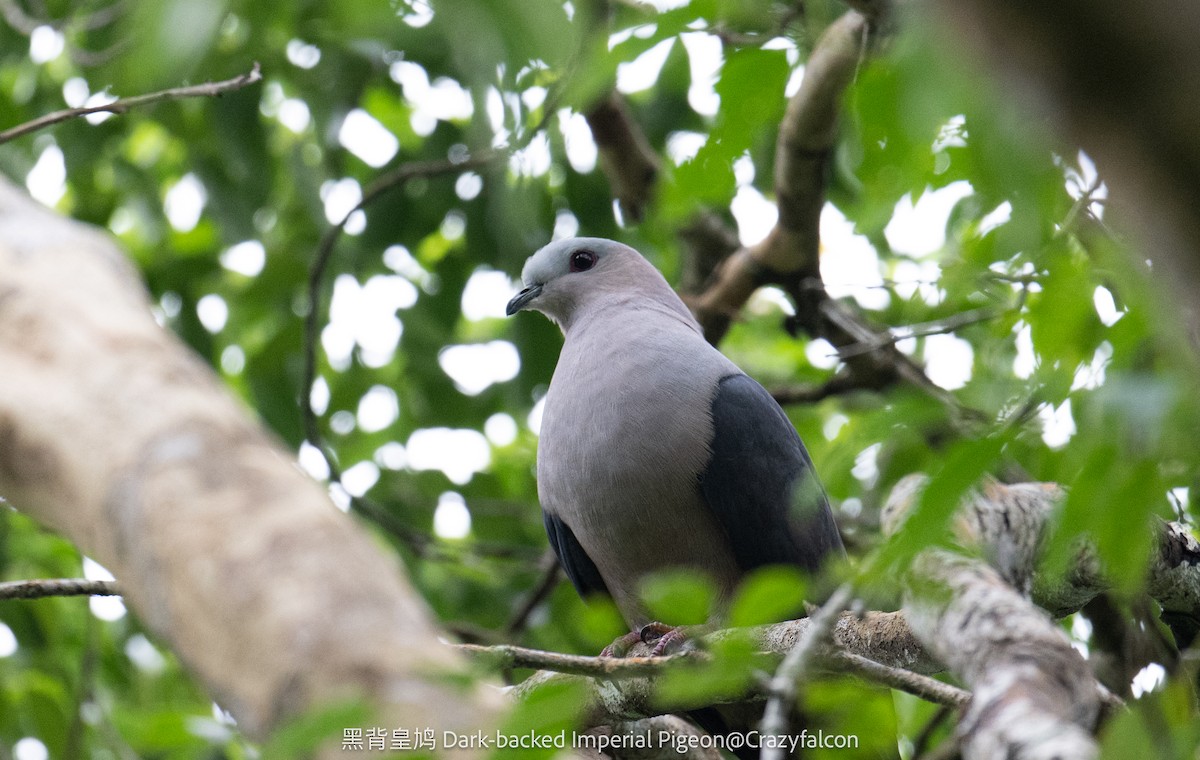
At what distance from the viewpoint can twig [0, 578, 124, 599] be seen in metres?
2.00

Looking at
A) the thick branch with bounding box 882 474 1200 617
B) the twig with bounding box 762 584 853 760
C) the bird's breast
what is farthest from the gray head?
the twig with bounding box 762 584 853 760

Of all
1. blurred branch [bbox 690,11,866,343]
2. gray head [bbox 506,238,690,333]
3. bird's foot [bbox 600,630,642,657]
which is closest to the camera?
bird's foot [bbox 600,630,642,657]

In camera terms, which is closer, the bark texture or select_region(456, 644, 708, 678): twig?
the bark texture

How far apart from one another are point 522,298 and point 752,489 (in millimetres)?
1193

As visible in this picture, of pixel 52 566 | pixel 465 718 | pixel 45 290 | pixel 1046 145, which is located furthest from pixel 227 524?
pixel 52 566

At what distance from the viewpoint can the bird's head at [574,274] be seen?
12.5 feet

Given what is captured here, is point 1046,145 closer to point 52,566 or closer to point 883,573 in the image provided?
point 883,573

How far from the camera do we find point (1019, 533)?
252 centimetres

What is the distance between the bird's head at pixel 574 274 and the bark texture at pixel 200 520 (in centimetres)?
252

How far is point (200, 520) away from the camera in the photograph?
1065mm

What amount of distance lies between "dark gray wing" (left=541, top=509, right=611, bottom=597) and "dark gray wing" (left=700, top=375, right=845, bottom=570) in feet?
1.48

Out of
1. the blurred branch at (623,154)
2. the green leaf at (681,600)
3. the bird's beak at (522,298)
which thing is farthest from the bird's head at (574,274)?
the green leaf at (681,600)

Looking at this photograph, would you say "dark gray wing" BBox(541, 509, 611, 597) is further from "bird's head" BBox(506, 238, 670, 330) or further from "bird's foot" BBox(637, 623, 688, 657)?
"bird's head" BBox(506, 238, 670, 330)

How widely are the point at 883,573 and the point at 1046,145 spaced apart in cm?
43
